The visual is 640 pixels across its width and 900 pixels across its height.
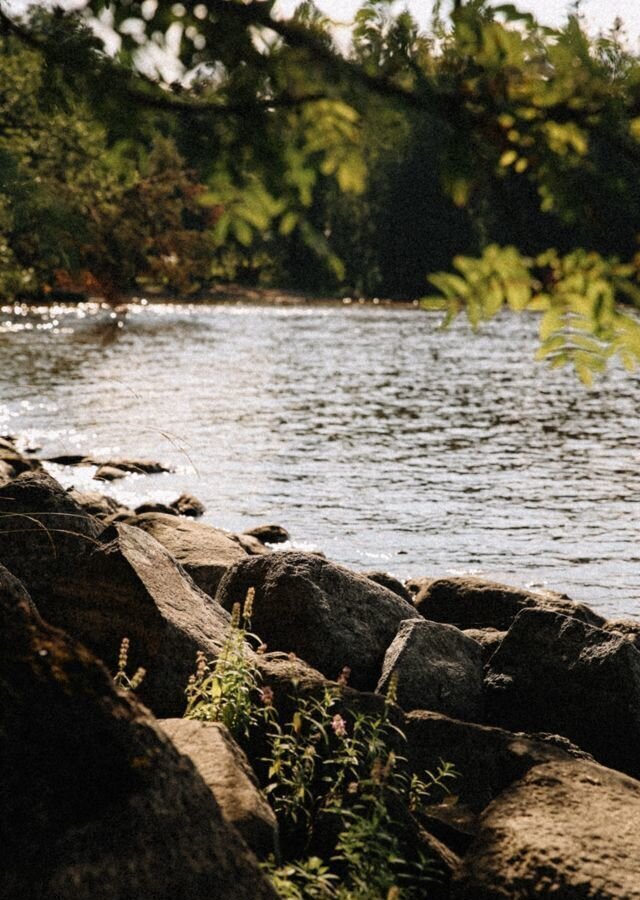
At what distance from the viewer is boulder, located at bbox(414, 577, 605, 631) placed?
39.0ft

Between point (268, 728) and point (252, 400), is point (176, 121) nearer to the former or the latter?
point (268, 728)

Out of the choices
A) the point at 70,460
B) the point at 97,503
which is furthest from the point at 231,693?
the point at 70,460

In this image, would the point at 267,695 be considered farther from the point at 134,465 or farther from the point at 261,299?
the point at 261,299

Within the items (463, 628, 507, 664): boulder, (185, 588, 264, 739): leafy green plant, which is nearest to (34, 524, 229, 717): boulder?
(185, 588, 264, 739): leafy green plant

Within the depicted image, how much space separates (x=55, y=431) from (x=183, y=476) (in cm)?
584

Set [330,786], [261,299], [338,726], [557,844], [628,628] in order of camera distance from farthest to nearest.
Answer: [261,299] < [628,628] < [330,786] < [338,726] < [557,844]

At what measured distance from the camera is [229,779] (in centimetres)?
515

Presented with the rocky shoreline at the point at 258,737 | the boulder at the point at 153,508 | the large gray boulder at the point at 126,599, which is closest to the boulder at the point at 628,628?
the rocky shoreline at the point at 258,737

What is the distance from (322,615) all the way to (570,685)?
189 cm

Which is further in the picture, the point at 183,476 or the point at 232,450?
the point at 232,450

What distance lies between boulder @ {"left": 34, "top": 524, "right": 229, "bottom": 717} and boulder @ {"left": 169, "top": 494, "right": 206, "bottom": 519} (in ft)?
37.8

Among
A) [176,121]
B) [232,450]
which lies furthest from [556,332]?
[232,450]

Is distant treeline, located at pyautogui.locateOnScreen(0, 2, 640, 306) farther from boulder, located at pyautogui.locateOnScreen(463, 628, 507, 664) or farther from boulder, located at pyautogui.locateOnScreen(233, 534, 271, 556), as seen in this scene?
boulder, located at pyautogui.locateOnScreen(233, 534, 271, 556)

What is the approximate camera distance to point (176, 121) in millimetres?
4023
